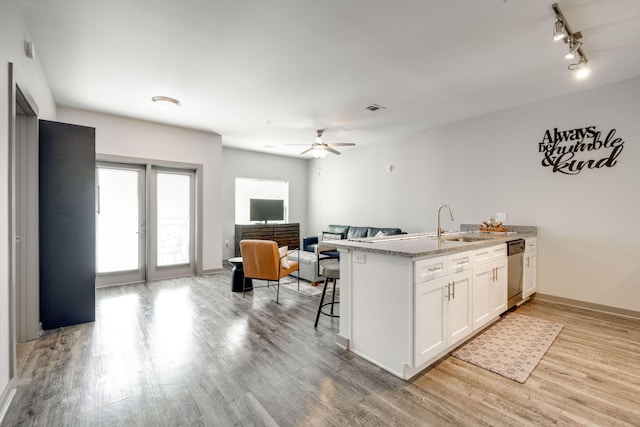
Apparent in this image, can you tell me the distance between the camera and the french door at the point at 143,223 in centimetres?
485

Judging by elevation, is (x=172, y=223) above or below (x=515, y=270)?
above

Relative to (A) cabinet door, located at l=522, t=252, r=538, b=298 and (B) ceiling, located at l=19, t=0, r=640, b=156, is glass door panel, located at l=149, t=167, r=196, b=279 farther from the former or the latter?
(A) cabinet door, located at l=522, t=252, r=538, b=298

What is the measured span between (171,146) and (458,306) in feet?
17.0

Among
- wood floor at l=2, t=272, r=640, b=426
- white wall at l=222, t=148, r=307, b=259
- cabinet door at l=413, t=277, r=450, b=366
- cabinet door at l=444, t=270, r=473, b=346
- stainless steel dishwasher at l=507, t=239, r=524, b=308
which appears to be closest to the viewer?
wood floor at l=2, t=272, r=640, b=426

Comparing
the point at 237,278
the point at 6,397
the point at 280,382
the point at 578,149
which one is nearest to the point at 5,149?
the point at 6,397

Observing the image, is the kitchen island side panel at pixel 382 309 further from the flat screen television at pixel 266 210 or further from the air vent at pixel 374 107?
the flat screen television at pixel 266 210

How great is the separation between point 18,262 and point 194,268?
2945mm

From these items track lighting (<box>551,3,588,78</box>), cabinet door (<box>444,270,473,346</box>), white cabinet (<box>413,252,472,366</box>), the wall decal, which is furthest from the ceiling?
cabinet door (<box>444,270,473,346</box>)

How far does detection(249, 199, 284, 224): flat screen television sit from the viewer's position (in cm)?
712

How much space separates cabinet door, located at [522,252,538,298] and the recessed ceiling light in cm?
520

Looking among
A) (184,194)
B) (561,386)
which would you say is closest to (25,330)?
(184,194)

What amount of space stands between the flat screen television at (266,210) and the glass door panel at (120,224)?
246 cm

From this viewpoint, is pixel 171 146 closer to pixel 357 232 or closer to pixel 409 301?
pixel 357 232

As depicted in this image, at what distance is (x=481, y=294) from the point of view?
2.91 metres
